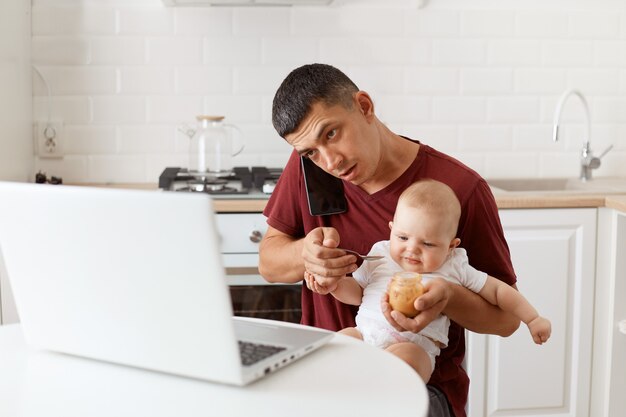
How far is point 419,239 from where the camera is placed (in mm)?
1765

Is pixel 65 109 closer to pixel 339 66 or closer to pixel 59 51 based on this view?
pixel 59 51

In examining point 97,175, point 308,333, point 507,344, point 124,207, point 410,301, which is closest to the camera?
point 124,207

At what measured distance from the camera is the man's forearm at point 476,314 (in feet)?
5.80

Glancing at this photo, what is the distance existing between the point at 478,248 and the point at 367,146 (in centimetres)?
32

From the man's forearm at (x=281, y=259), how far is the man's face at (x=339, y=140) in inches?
9.3

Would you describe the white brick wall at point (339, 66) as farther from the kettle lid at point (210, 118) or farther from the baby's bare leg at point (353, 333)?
the baby's bare leg at point (353, 333)

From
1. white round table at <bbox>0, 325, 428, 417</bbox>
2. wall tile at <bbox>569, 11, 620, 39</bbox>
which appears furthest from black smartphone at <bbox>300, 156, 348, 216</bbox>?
wall tile at <bbox>569, 11, 620, 39</bbox>

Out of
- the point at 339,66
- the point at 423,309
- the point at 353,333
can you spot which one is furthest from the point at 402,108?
the point at 423,309

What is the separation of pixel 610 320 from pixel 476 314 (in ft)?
4.21

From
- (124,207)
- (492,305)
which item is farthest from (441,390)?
(124,207)

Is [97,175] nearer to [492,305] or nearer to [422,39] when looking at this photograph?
[422,39]

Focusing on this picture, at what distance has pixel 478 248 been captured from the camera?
188 cm

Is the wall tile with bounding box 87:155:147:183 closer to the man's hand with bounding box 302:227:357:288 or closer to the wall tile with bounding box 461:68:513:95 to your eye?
the wall tile with bounding box 461:68:513:95

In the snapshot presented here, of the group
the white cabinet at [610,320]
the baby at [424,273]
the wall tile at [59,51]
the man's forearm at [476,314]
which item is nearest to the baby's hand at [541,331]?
the baby at [424,273]
